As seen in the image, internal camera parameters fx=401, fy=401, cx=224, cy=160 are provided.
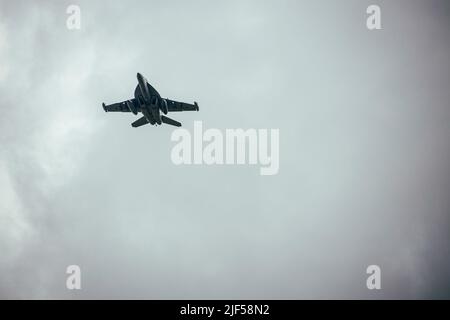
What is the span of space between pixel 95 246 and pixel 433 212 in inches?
4558

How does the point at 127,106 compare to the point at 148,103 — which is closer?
the point at 148,103

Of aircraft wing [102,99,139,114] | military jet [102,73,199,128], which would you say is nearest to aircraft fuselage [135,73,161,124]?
military jet [102,73,199,128]

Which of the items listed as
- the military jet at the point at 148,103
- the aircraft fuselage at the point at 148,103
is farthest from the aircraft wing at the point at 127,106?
the aircraft fuselage at the point at 148,103

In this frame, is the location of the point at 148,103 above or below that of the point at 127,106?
below

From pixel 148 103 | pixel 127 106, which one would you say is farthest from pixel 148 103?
pixel 127 106

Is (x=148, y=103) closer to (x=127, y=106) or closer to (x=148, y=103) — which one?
(x=148, y=103)
